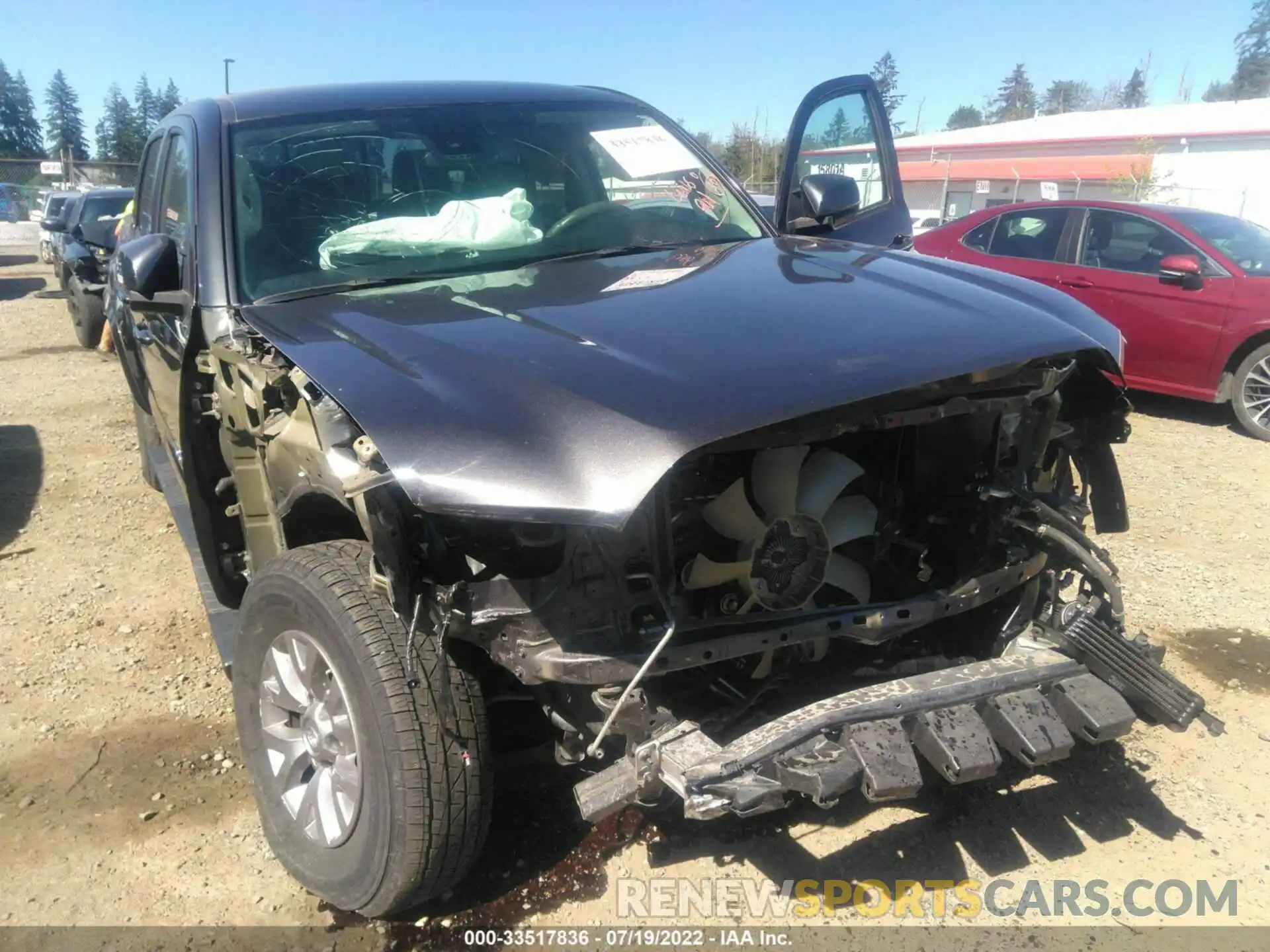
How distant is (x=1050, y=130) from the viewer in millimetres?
32844

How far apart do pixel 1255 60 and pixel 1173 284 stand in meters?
81.2

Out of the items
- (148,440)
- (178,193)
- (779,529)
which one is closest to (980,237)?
(148,440)

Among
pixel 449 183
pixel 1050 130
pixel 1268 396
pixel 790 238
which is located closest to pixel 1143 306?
pixel 1268 396

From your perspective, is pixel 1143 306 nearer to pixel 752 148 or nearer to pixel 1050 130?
pixel 752 148

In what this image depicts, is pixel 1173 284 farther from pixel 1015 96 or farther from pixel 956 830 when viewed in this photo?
pixel 1015 96

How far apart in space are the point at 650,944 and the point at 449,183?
7.78ft

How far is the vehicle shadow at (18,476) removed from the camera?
5180 millimetres

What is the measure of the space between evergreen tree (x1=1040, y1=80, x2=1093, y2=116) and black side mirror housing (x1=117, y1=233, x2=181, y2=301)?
271ft

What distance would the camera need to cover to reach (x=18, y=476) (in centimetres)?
593

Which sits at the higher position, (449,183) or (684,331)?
(449,183)

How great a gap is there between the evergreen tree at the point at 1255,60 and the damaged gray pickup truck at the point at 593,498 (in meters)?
80.6

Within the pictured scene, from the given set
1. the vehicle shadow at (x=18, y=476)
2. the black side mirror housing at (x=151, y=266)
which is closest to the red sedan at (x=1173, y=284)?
the black side mirror housing at (x=151, y=266)

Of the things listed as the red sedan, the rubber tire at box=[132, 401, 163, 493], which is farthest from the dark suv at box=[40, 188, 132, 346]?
the red sedan

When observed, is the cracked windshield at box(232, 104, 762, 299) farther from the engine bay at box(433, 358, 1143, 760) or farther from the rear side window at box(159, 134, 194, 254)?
the engine bay at box(433, 358, 1143, 760)
